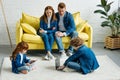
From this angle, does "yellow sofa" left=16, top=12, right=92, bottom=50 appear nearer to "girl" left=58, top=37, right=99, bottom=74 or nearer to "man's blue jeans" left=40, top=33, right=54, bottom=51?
"man's blue jeans" left=40, top=33, right=54, bottom=51

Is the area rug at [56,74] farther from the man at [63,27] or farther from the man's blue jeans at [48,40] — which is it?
the man at [63,27]

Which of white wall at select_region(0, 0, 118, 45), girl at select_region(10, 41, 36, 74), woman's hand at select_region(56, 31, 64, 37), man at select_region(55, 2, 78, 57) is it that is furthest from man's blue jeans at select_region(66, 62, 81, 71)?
white wall at select_region(0, 0, 118, 45)

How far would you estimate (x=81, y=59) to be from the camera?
403cm

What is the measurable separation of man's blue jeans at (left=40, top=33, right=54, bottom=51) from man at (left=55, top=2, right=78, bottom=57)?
100 mm

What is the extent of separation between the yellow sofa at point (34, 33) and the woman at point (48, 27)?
10 centimetres

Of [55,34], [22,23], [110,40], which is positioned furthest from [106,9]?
[22,23]

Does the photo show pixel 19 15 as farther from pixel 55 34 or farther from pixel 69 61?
pixel 69 61

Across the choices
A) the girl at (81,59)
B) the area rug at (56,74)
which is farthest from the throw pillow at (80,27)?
the girl at (81,59)

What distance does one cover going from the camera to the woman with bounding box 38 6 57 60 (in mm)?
4893

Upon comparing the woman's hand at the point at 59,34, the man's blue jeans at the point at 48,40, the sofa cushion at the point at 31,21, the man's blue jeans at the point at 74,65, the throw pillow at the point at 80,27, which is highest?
the sofa cushion at the point at 31,21

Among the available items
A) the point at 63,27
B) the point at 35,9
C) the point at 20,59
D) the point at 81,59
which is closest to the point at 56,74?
the point at 81,59

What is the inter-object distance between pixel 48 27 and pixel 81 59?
130 centimetres

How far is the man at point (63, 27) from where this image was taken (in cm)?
491

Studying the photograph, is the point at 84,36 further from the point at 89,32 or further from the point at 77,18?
the point at 77,18
